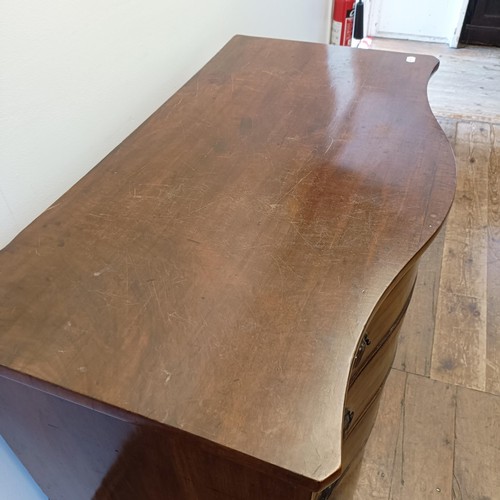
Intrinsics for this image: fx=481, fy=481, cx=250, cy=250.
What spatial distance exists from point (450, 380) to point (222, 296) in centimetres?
107

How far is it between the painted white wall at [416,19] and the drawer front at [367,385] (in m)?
3.17

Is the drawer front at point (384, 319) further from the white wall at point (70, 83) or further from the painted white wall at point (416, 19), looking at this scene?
the painted white wall at point (416, 19)

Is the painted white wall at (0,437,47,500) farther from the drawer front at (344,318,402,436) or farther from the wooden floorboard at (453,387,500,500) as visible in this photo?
the wooden floorboard at (453,387,500,500)

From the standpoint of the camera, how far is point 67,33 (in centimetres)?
77

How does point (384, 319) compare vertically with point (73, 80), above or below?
below

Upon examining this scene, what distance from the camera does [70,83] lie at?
0.80 meters

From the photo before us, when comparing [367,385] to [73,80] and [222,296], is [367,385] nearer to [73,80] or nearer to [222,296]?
[222,296]

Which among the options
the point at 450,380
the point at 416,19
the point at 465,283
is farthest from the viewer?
the point at 416,19

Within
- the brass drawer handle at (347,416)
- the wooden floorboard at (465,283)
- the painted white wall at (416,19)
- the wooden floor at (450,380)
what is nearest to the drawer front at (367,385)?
the brass drawer handle at (347,416)

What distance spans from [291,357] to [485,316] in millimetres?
1287

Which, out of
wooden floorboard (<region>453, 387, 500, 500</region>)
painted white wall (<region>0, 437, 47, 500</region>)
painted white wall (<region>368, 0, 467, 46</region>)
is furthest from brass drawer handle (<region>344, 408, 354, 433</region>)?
painted white wall (<region>368, 0, 467, 46</region>)

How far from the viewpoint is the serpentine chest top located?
0.49 m

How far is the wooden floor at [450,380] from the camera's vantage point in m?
1.20

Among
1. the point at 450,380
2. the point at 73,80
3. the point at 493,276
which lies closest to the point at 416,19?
the point at 493,276
